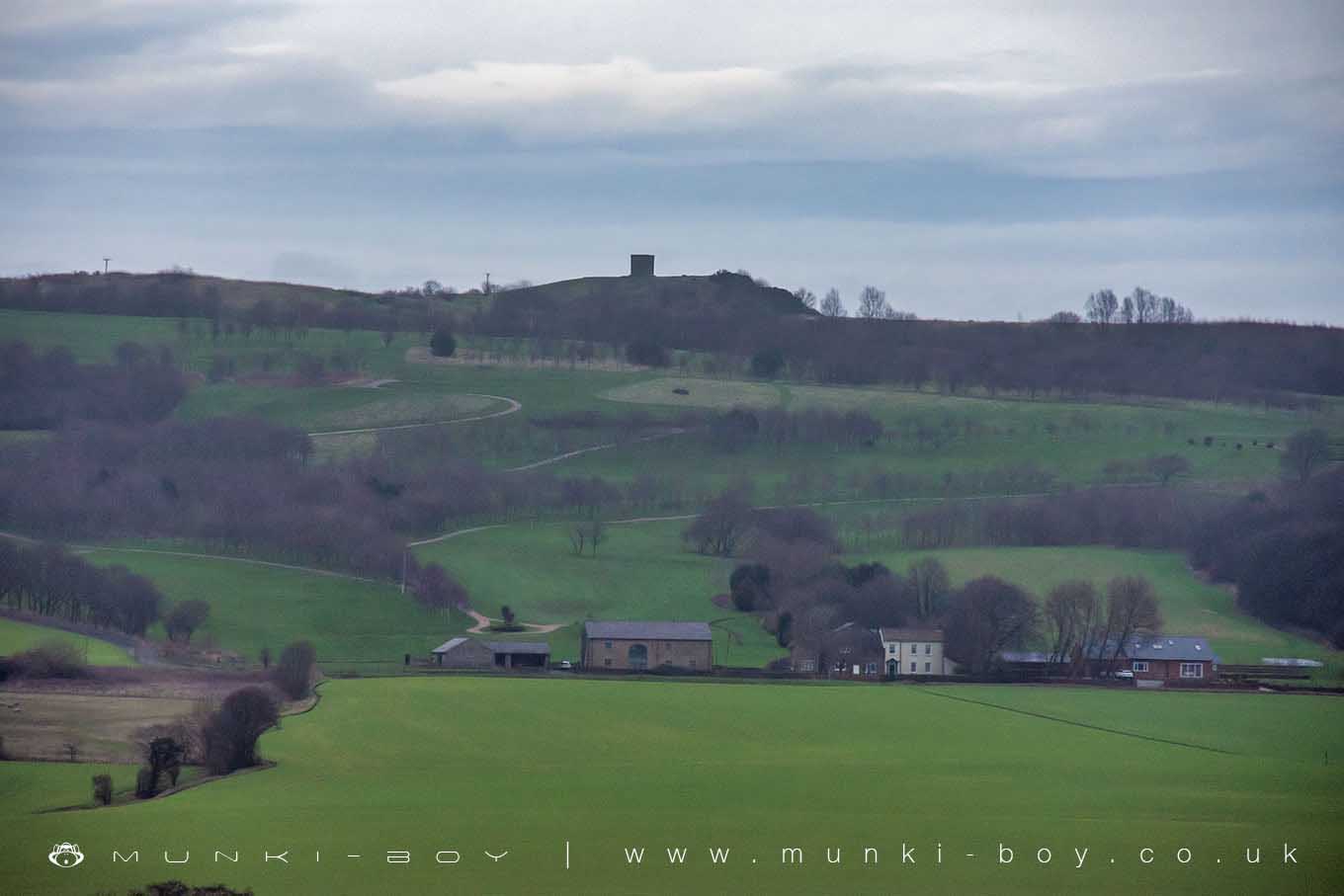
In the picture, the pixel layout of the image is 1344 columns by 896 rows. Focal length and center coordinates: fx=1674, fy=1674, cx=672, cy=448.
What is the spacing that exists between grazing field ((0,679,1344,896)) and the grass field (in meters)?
6.58

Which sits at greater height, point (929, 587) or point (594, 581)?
point (929, 587)

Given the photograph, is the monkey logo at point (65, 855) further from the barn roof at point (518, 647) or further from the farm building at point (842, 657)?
the farm building at point (842, 657)

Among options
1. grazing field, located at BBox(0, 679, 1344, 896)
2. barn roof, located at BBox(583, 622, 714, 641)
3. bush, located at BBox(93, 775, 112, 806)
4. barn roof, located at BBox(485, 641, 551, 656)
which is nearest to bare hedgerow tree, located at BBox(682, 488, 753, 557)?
barn roof, located at BBox(583, 622, 714, 641)

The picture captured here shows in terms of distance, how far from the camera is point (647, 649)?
1970 inches

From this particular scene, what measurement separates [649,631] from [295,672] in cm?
1332

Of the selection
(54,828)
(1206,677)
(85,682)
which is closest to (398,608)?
(85,682)

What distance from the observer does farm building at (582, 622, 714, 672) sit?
163 ft

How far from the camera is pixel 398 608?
54875mm

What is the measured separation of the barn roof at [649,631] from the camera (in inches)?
1980

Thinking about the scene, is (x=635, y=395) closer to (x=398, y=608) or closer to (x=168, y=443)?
(x=168, y=443)

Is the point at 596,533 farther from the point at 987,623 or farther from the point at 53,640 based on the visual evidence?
the point at 53,640

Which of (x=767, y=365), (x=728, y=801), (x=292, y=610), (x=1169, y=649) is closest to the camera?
(x=728, y=801)

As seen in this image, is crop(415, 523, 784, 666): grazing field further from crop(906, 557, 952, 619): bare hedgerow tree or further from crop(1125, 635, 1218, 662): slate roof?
crop(1125, 635, 1218, 662): slate roof

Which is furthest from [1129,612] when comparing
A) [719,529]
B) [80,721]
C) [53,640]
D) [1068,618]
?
[80,721]
